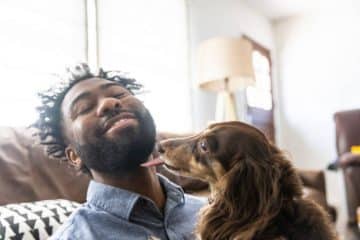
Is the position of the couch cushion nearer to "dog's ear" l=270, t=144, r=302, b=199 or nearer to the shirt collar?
the shirt collar

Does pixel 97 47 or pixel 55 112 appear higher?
pixel 97 47

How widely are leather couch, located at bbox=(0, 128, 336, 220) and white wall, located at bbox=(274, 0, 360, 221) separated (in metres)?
3.62

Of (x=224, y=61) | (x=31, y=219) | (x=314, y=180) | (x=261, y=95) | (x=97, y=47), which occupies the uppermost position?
(x=97, y=47)

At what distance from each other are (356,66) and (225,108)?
2.57m

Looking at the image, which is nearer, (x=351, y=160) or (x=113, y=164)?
(x=113, y=164)

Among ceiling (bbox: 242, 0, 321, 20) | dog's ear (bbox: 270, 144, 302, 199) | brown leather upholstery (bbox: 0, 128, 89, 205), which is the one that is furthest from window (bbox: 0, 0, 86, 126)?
ceiling (bbox: 242, 0, 321, 20)

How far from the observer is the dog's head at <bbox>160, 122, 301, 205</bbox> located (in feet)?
2.99

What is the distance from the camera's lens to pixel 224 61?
2.94m

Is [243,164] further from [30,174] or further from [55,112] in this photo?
[30,174]

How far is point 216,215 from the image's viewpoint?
962mm

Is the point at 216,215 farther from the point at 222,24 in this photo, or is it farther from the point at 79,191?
the point at 222,24

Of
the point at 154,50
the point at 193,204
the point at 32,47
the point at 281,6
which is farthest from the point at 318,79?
the point at 193,204

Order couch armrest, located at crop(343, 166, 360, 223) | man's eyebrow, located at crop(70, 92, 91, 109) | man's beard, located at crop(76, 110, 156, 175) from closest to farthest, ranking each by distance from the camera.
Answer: man's beard, located at crop(76, 110, 156, 175)
man's eyebrow, located at crop(70, 92, 91, 109)
couch armrest, located at crop(343, 166, 360, 223)

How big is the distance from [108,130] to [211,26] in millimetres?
2948
